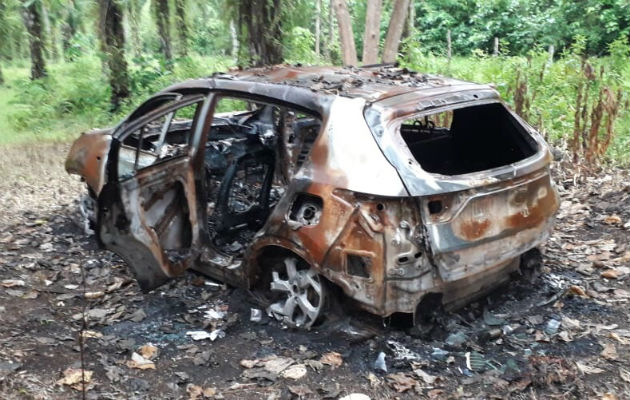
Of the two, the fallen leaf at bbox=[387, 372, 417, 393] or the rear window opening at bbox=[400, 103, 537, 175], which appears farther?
the rear window opening at bbox=[400, 103, 537, 175]

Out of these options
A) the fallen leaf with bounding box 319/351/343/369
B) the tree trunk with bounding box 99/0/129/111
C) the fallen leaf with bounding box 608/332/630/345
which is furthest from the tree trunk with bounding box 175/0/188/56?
the fallen leaf with bounding box 608/332/630/345

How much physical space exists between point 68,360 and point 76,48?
1426cm

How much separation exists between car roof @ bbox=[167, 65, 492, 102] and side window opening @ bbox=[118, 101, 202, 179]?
0.40 metres

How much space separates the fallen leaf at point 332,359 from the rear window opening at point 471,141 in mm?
1694

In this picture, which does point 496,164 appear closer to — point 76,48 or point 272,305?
point 272,305

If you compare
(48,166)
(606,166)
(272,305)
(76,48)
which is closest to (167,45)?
(76,48)

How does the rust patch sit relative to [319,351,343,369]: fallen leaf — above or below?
above

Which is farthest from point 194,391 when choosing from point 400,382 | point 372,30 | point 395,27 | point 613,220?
point 395,27

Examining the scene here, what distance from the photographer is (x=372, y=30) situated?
903 cm

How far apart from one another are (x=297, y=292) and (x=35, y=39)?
50.1 ft

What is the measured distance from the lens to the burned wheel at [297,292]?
3.83 metres

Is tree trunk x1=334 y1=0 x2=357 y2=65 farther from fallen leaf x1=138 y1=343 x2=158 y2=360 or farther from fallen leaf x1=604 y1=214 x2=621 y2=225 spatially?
fallen leaf x1=138 y1=343 x2=158 y2=360

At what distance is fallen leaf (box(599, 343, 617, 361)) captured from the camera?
12.0 feet

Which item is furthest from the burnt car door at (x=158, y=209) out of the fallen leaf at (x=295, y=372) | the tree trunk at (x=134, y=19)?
the tree trunk at (x=134, y=19)
